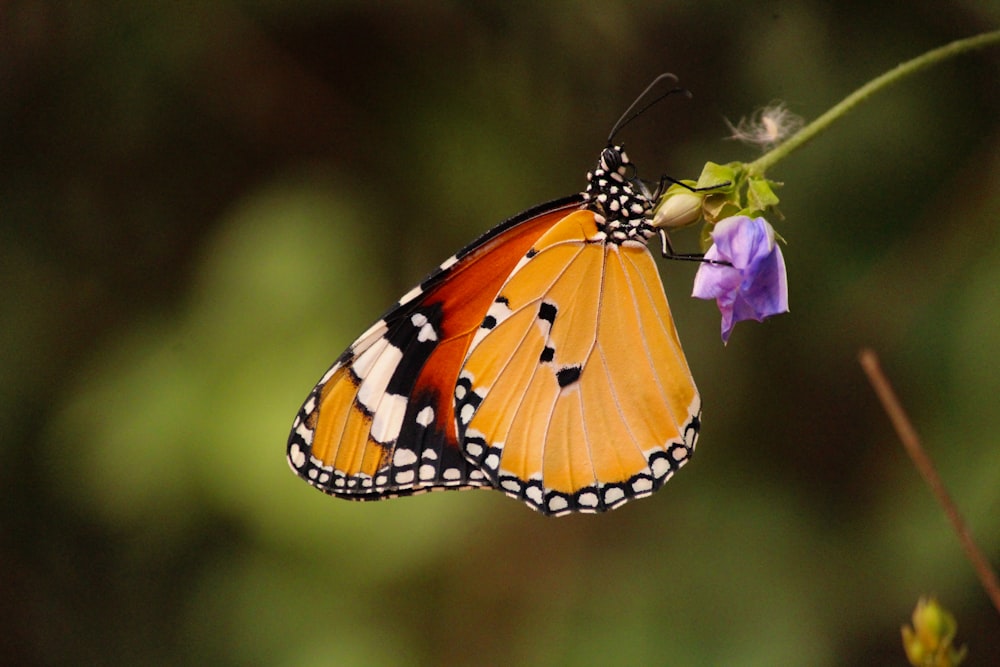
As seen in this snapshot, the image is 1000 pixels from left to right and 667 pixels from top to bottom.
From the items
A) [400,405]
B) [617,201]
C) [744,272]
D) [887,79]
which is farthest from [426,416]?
[887,79]

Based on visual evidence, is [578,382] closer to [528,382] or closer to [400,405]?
[528,382]

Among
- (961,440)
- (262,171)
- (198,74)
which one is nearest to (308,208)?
(262,171)

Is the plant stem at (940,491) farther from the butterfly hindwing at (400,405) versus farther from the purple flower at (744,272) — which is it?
the butterfly hindwing at (400,405)

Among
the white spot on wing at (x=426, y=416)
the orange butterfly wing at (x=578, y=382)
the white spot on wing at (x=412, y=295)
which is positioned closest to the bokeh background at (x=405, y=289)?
the orange butterfly wing at (x=578, y=382)

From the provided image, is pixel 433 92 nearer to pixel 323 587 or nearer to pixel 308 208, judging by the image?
pixel 308 208

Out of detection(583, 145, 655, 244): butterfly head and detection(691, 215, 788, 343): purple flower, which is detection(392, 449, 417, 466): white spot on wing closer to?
detection(583, 145, 655, 244): butterfly head

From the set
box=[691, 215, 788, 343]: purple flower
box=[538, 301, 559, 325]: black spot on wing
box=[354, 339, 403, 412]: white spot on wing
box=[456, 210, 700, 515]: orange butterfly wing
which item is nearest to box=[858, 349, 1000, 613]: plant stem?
box=[691, 215, 788, 343]: purple flower
